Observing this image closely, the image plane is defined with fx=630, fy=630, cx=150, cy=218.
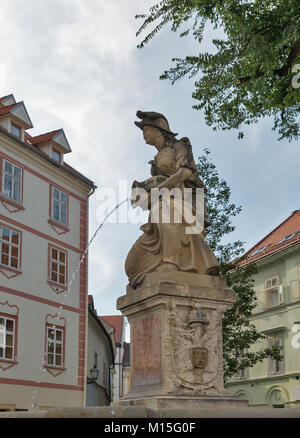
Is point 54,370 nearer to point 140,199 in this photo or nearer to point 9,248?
point 9,248

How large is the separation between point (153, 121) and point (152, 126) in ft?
0.28

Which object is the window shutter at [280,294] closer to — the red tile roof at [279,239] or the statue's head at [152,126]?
the red tile roof at [279,239]

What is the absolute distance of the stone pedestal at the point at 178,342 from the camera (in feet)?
20.2

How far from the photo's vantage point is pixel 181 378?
20.2 ft

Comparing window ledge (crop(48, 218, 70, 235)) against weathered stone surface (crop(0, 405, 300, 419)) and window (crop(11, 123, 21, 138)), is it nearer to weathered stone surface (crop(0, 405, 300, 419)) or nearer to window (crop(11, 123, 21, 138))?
window (crop(11, 123, 21, 138))

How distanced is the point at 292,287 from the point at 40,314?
14.6 m

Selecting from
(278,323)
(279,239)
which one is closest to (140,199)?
(278,323)

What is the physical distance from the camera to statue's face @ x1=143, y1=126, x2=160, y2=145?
7.68 meters

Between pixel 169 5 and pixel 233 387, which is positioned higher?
pixel 169 5

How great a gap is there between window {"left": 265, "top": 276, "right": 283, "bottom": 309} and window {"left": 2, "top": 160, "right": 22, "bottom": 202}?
642 inches

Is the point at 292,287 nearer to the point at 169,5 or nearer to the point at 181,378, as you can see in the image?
the point at 169,5

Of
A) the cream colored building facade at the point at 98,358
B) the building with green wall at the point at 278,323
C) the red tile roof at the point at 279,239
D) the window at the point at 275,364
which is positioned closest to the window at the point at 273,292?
the building with green wall at the point at 278,323

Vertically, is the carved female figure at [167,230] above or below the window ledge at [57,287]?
below
